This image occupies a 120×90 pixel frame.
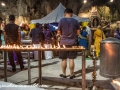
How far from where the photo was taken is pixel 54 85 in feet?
20.3

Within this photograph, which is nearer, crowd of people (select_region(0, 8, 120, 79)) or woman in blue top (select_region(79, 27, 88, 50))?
crowd of people (select_region(0, 8, 120, 79))

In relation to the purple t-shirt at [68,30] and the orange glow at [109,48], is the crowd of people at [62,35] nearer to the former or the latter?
the purple t-shirt at [68,30]

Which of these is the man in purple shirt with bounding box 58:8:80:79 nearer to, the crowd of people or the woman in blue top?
the crowd of people

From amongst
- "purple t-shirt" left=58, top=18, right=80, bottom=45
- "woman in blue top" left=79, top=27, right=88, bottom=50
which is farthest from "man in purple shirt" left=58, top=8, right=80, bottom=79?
"woman in blue top" left=79, top=27, right=88, bottom=50

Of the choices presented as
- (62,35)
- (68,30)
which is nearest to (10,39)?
(62,35)

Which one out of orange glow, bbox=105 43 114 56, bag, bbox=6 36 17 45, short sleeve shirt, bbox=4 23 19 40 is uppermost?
short sleeve shirt, bbox=4 23 19 40

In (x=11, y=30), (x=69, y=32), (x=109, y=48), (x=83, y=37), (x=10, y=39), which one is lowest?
(x=109, y=48)

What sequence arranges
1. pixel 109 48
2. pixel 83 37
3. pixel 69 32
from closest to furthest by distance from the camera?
1. pixel 69 32
2. pixel 109 48
3. pixel 83 37

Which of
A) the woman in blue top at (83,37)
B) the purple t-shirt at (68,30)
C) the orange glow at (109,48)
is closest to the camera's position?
the purple t-shirt at (68,30)

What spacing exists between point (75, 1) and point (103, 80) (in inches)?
976

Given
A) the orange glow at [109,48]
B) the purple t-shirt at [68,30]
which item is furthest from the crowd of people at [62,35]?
the orange glow at [109,48]

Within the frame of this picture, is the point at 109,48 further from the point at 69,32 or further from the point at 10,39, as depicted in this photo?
the point at 10,39

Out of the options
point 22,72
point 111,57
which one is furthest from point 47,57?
point 111,57

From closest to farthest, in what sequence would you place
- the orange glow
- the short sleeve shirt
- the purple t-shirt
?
the purple t-shirt
the orange glow
the short sleeve shirt
